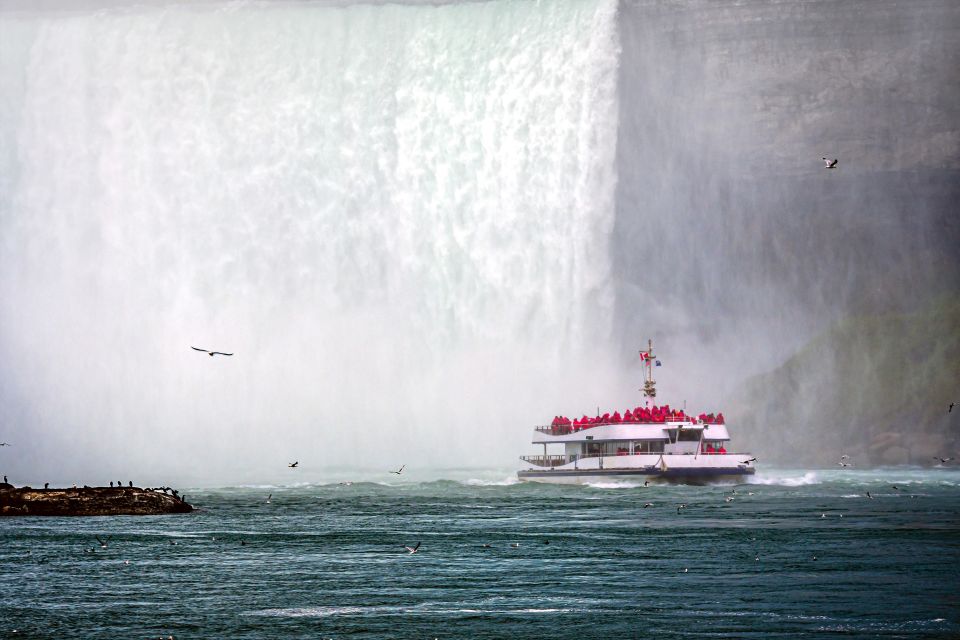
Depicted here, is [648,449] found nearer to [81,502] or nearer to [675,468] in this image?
[675,468]

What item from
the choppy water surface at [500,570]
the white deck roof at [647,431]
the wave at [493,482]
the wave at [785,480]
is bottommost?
the choppy water surface at [500,570]

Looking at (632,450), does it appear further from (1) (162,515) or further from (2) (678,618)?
(2) (678,618)

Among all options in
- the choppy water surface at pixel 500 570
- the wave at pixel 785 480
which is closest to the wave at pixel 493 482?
the wave at pixel 785 480

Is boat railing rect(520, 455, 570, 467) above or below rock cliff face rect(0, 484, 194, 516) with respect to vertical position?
above

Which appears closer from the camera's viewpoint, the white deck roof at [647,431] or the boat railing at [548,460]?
the white deck roof at [647,431]

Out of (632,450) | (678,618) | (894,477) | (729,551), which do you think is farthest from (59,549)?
(894,477)

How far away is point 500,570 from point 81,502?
46.7 metres

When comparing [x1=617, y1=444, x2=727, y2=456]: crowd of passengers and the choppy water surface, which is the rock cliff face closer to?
the choppy water surface

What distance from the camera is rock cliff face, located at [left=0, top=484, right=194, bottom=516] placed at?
312ft

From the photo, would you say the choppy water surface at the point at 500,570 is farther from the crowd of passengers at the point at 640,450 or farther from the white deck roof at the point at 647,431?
the crowd of passengers at the point at 640,450

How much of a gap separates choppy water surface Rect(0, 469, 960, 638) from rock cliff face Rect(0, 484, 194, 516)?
3.91 meters

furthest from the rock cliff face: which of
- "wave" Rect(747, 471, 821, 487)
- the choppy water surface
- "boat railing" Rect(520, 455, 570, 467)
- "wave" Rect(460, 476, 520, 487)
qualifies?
Result: "wave" Rect(747, 471, 821, 487)

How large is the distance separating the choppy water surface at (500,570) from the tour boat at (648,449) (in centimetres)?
1169

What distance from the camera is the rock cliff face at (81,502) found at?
95062 mm
